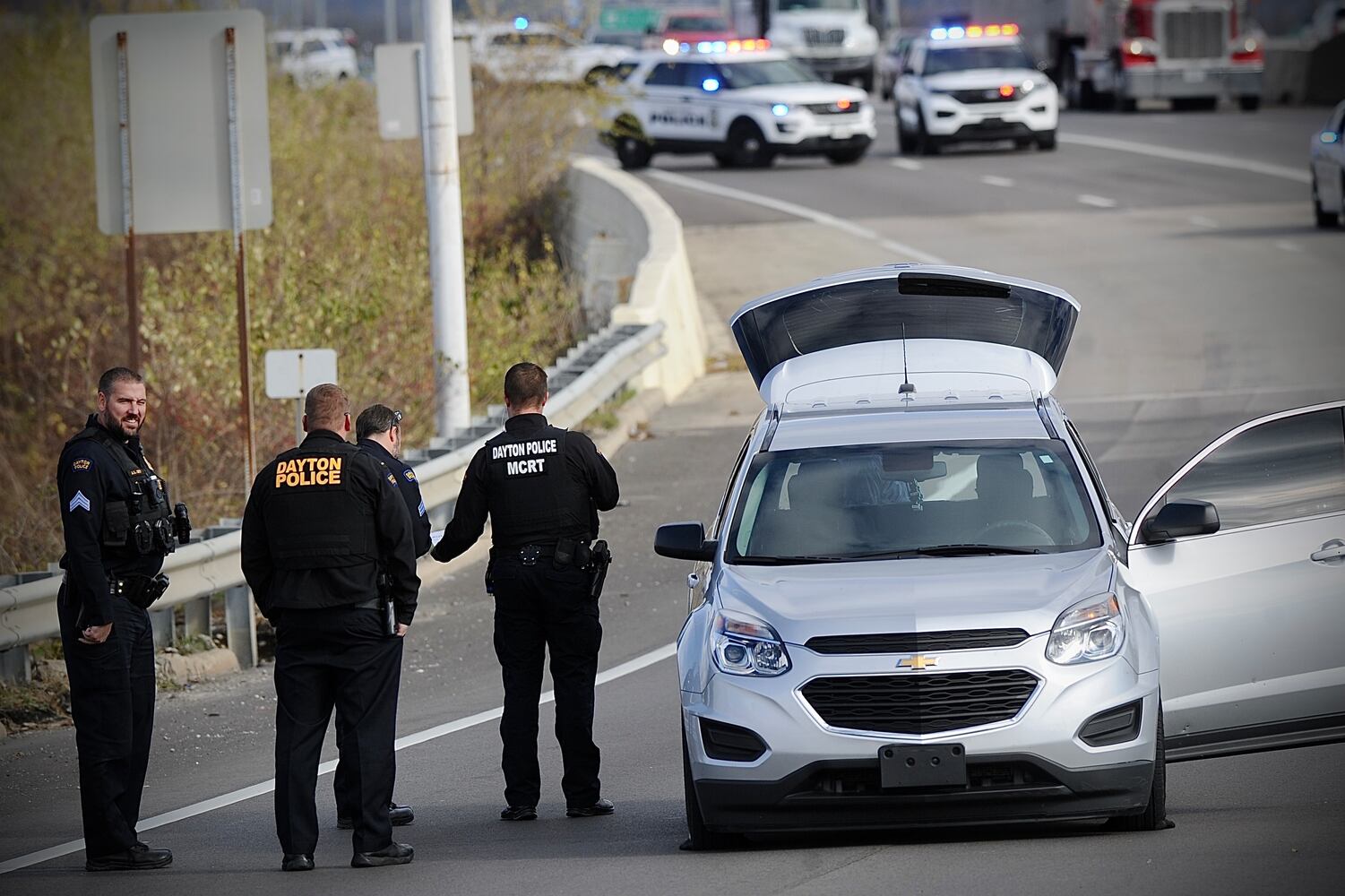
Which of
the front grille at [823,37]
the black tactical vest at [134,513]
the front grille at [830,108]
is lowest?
the black tactical vest at [134,513]

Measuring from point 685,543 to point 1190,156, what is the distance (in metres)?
30.1

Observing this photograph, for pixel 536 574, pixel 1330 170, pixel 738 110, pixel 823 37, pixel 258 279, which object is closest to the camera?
pixel 536 574

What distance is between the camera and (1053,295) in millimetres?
8844

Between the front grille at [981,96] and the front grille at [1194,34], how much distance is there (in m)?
7.96

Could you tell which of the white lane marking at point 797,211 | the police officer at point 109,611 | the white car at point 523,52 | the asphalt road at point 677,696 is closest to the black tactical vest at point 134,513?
the police officer at point 109,611

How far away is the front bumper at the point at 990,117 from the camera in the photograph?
35812 millimetres

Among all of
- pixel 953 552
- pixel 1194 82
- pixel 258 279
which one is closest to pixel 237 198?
pixel 258 279

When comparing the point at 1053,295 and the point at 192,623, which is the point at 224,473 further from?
the point at 1053,295

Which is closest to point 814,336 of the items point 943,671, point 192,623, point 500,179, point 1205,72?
point 943,671

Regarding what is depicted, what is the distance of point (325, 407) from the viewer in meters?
7.26

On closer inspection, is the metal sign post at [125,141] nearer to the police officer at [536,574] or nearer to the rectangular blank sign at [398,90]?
the rectangular blank sign at [398,90]

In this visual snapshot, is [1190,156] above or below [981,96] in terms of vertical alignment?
below

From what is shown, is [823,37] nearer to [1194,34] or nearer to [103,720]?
[1194,34]

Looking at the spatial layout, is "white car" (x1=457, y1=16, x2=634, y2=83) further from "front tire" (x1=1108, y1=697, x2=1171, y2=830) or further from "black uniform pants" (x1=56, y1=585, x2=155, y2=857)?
"front tire" (x1=1108, y1=697, x2=1171, y2=830)
